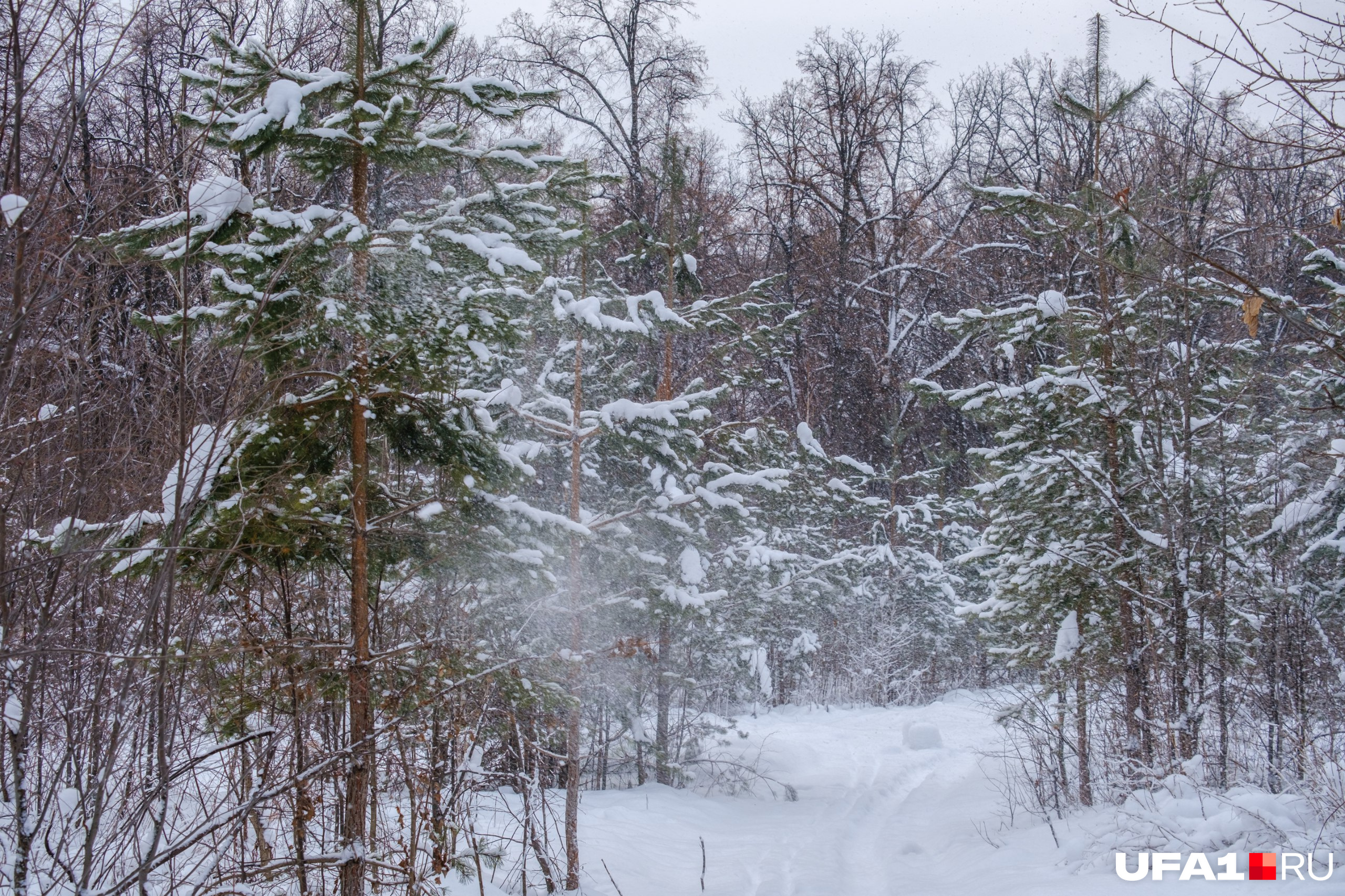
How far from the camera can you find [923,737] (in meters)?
13.8

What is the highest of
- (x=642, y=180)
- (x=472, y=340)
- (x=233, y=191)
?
(x=642, y=180)

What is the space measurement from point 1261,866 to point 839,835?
4.97 m

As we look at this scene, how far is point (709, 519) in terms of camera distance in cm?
1175

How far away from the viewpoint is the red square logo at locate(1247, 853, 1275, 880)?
475cm

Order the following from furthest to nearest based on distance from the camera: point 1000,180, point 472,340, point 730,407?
point 1000,180
point 730,407
point 472,340

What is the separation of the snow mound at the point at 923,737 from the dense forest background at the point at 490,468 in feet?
4.69

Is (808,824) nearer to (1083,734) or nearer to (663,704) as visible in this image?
(663,704)

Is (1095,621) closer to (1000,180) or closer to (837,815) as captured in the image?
(837,815)

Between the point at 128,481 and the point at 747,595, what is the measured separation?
8630 mm

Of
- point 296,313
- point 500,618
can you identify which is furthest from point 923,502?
point 296,313

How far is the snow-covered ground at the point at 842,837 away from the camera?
692 cm

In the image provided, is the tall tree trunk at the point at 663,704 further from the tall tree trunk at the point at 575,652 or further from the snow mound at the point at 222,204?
the snow mound at the point at 222,204

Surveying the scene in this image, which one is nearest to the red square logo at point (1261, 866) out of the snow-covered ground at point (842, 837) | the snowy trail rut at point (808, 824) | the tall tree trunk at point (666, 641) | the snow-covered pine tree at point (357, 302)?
the snow-covered ground at point (842, 837)

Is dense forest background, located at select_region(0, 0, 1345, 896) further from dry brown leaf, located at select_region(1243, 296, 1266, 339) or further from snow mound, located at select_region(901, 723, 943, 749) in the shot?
snow mound, located at select_region(901, 723, 943, 749)
